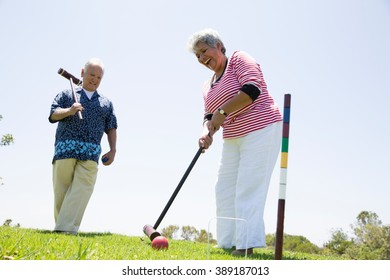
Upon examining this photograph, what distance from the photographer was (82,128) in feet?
14.8

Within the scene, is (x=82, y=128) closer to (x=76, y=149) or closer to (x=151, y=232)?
(x=76, y=149)

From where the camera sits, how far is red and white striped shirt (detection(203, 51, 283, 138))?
3395mm

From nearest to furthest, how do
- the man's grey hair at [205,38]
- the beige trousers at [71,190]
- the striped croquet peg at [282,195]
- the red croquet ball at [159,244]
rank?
1. the striped croquet peg at [282,195]
2. the red croquet ball at [159,244]
3. the man's grey hair at [205,38]
4. the beige trousers at [71,190]

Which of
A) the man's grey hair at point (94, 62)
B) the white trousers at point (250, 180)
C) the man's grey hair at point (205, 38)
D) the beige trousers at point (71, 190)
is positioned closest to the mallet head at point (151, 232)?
the white trousers at point (250, 180)

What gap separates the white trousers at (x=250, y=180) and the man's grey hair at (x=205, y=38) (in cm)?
85

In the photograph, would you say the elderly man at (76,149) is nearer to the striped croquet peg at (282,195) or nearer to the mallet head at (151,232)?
the mallet head at (151,232)

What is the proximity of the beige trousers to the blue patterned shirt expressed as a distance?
0.10 meters

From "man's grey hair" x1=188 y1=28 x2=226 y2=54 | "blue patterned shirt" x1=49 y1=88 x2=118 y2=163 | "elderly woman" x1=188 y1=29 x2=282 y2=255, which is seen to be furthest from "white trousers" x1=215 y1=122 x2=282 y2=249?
"blue patterned shirt" x1=49 y1=88 x2=118 y2=163

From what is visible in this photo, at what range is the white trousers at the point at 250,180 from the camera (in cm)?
321

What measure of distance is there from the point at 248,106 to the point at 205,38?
0.69 m

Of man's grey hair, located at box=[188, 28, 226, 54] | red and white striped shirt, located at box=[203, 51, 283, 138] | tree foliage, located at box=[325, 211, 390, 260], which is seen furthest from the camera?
tree foliage, located at box=[325, 211, 390, 260]

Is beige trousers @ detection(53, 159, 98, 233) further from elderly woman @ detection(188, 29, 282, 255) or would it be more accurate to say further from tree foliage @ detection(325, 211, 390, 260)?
tree foliage @ detection(325, 211, 390, 260)
